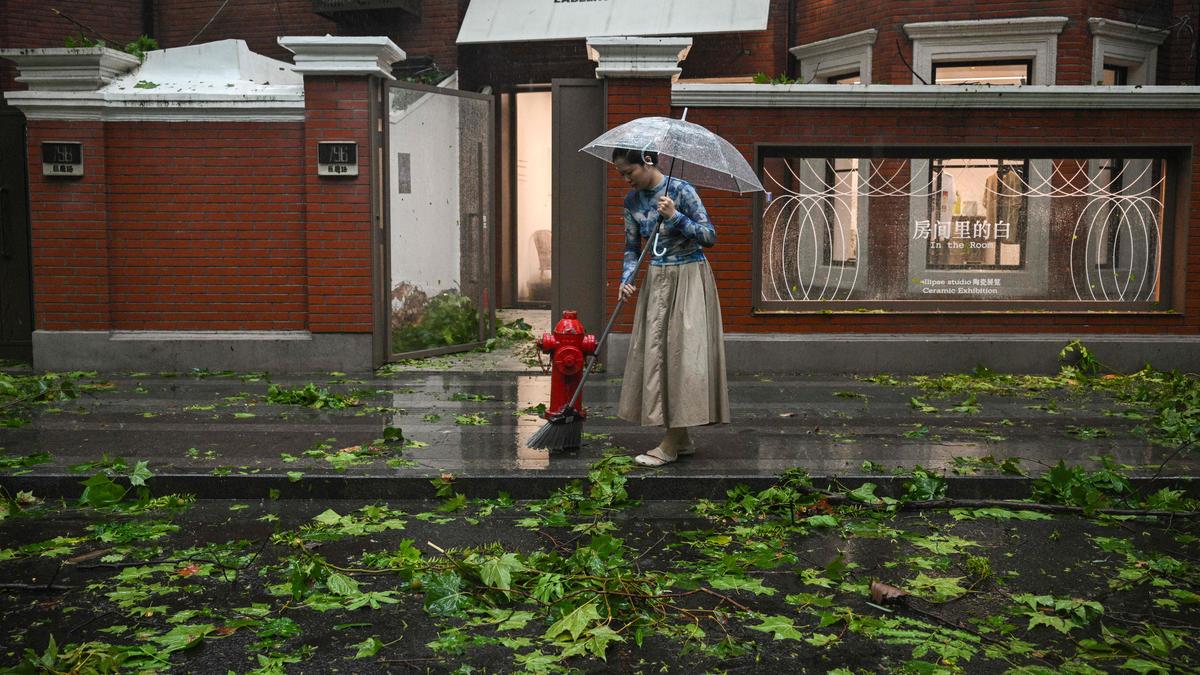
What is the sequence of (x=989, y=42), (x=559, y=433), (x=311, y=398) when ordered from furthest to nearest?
(x=989, y=42)
(x=311, y=398)
(x=559, y=433)

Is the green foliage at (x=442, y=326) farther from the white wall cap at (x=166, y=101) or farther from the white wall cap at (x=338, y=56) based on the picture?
the white wall cap at (x=338, y=56)

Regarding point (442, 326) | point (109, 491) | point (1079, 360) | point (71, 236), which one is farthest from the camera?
point (442, 326)

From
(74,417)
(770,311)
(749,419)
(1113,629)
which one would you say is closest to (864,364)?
(770,311)

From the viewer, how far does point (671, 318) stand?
6.70 metres

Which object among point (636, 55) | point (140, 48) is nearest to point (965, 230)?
point (636, 55)

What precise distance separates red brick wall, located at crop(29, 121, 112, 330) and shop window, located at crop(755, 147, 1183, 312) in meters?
6.77

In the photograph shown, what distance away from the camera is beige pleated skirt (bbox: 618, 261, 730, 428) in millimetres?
6648

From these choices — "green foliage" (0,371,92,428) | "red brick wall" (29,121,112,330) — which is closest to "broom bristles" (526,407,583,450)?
"green foliage" (0,371,92,428)

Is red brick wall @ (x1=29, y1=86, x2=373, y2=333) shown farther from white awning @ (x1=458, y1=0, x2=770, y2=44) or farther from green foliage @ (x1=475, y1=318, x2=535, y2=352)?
white awning @ (x1=458, y1=0, x2=770, y2=44)

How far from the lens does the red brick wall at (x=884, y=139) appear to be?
10.6m

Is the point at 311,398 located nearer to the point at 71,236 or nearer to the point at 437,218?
the point at 437,218

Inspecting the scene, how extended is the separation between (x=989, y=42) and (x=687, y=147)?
9783 millimetres

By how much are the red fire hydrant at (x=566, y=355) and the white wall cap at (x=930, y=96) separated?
418cm

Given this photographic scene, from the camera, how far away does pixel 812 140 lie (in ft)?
35.0
